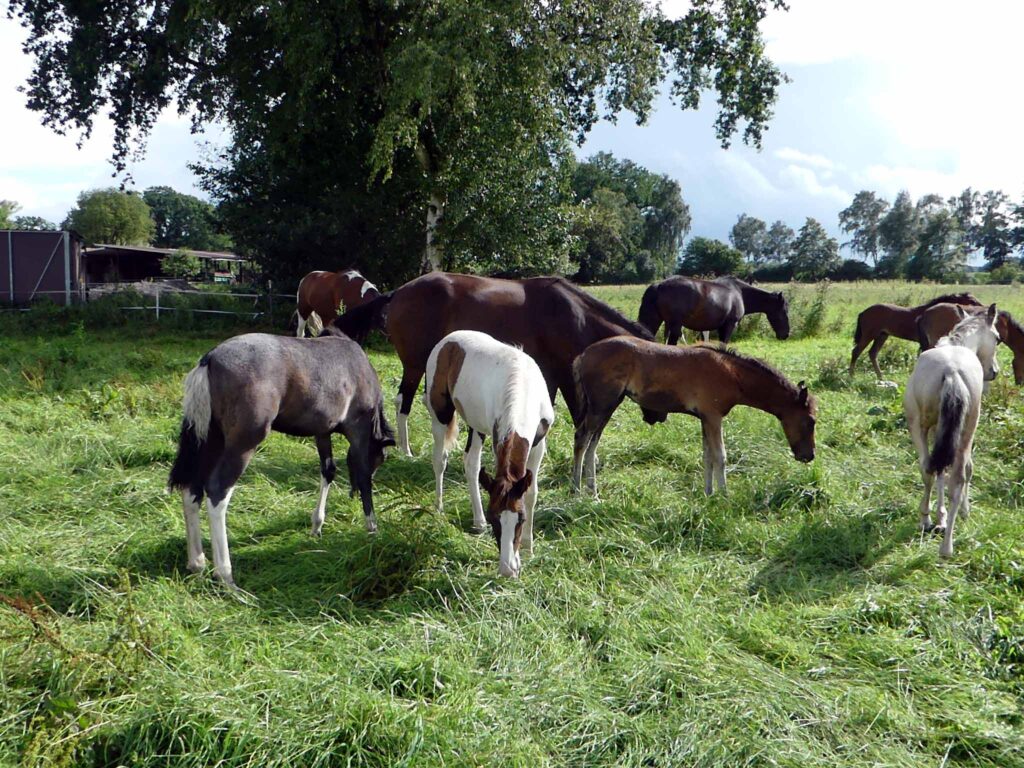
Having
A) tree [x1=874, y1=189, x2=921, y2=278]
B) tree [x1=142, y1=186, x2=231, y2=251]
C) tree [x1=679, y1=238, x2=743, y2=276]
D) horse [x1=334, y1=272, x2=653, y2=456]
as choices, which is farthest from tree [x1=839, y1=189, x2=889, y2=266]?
horse [x1=334, y1=272, x2=653, y2=456]

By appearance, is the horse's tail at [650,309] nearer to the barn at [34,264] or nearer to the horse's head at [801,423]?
the horse's head at [801,423]

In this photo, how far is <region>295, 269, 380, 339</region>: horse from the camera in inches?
552

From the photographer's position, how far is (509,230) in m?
16.5

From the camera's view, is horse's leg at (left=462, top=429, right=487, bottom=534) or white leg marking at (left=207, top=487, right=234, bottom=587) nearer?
white leg marking at (left=207, top=487, right=234, bottom=587)

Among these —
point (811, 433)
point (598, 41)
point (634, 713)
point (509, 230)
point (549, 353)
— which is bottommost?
point (634, 713)

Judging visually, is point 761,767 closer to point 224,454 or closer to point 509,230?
point 224,454

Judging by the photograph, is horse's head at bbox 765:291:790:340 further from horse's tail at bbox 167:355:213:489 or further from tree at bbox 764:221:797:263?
tree at bbox 764:221:797:263

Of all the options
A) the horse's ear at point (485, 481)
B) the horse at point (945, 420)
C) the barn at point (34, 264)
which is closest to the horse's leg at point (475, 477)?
the horse's ear at point (485, 481)

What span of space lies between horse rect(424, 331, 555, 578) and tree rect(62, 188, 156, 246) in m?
64.6

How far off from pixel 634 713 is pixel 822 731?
0.80 meters

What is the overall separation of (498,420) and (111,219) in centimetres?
6709

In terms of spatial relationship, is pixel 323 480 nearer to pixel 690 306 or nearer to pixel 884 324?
pixel 690 306

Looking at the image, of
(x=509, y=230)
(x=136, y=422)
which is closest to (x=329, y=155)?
(x=509, y=230)

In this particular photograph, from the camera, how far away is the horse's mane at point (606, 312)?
7.45 meters
